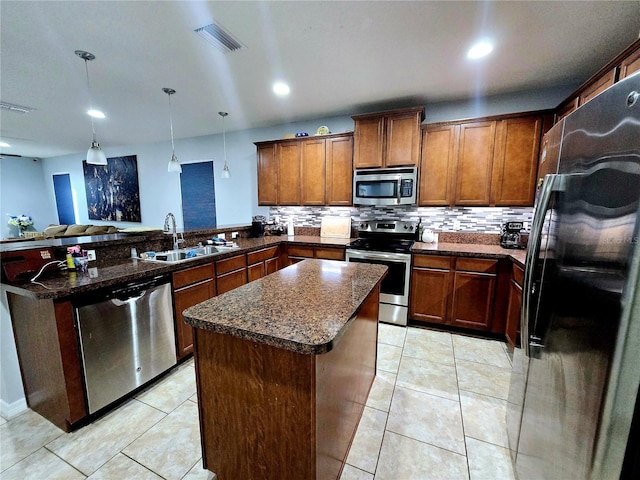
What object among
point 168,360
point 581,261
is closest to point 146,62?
point 168,360

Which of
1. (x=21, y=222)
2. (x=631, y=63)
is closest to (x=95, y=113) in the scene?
(x=21, y=222)

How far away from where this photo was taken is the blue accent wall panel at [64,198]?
700 cm

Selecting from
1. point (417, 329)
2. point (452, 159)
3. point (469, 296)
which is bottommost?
point (417, 329)

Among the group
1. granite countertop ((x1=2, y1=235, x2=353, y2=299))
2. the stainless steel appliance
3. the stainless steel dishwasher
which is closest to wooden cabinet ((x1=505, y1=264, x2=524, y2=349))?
the stainless steel appliance

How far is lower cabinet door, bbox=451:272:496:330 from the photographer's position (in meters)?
2.74

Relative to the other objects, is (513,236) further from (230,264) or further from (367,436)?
(230,264)

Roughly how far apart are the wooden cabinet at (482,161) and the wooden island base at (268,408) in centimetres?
Answer: 254

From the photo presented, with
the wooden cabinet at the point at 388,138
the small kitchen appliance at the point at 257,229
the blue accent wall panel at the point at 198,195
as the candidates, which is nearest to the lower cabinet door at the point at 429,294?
the wooden cabinet at the point at 388,138

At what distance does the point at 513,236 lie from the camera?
2953mm

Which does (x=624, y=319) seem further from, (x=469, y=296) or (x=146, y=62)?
(x=146, y=62)

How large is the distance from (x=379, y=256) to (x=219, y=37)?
2553 mm

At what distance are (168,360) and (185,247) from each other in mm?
1294

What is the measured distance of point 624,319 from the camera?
646 mm

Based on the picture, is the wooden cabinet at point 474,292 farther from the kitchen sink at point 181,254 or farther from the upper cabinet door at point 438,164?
the kitchen sink at point 181,254
